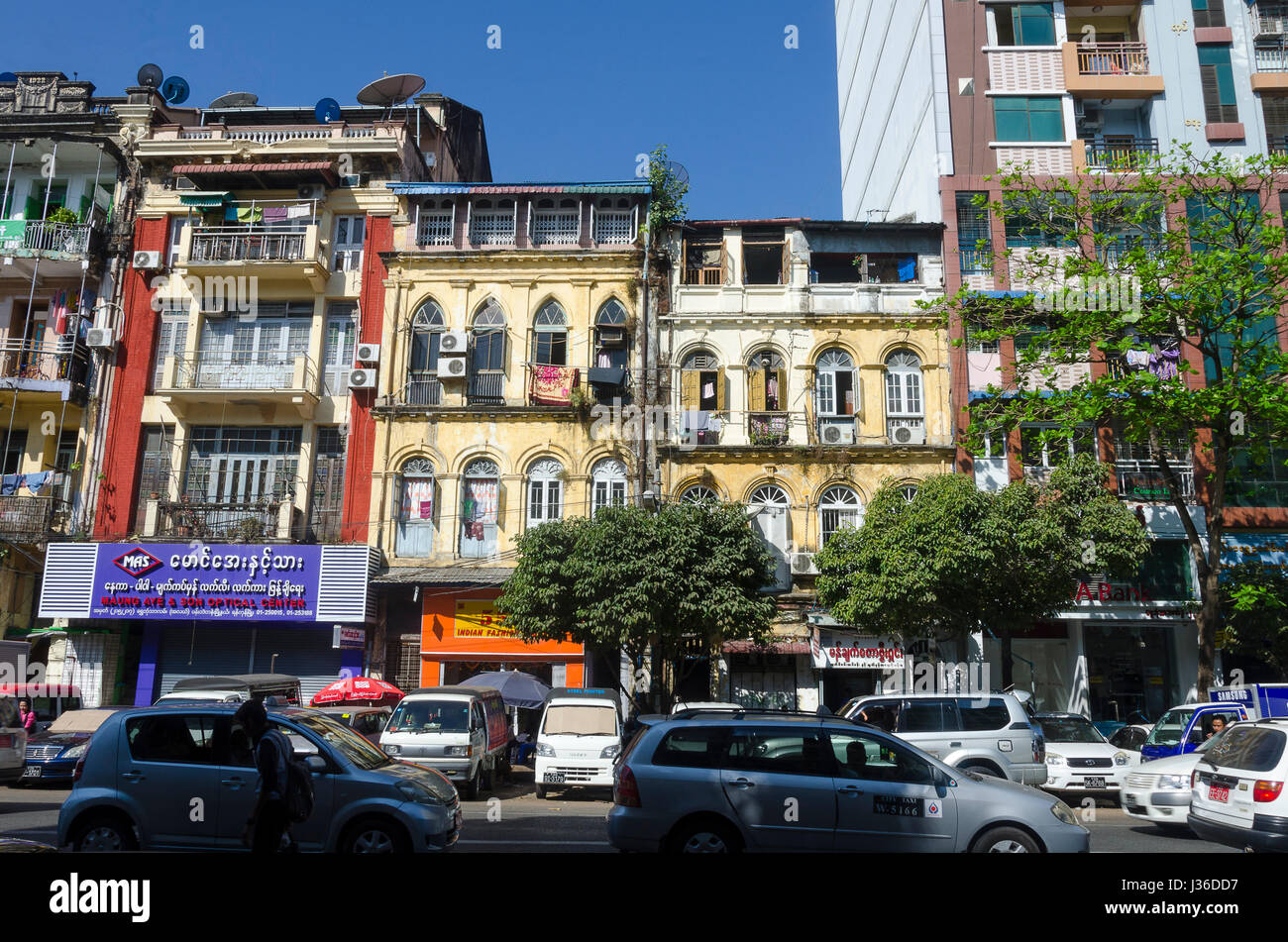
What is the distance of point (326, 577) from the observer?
23.3 m

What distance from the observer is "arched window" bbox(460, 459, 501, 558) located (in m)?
24.8

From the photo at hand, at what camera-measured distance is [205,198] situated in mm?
26875

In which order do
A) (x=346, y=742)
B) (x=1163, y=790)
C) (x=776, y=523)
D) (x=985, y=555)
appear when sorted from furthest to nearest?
(x=776, y=523) < (x=985, y=555) < (x=1163, y=790) < (x=346, y=742)

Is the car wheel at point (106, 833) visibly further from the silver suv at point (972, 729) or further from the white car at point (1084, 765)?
the white car at point (1084, 765)

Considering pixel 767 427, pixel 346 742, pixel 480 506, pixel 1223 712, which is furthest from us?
pixel 767 427

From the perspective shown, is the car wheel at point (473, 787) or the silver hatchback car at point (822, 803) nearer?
the silver hatchback car at point (822, 803)

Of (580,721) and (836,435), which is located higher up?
(836,435)

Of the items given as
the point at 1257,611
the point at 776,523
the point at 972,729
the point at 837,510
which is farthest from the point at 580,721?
the point at 1257,611

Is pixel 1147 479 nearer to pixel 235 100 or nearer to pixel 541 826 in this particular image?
pixel 541 826

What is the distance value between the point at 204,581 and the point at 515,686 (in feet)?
29.5

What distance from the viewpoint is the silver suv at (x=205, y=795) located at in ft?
27.8

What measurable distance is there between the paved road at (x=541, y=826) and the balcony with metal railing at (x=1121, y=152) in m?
17.8

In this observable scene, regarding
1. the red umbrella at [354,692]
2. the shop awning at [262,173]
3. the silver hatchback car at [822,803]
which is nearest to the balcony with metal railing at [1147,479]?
the silver hatchback car at [822,803]
